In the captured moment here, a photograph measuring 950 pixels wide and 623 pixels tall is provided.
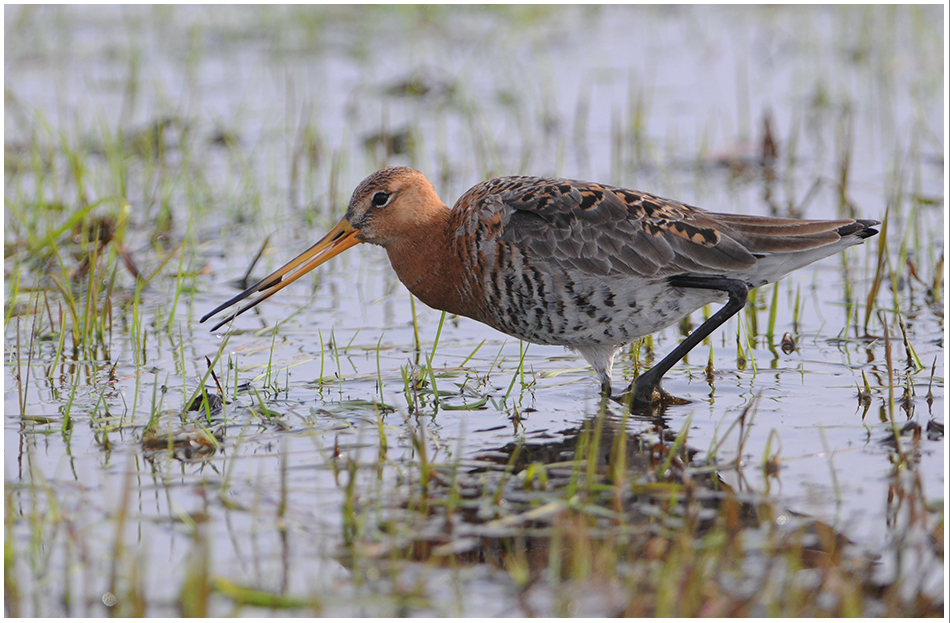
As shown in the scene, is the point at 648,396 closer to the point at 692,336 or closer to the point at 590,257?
the point at 692,336

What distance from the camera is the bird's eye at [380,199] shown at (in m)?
6.16

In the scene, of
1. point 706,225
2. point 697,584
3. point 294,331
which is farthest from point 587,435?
point 294,331

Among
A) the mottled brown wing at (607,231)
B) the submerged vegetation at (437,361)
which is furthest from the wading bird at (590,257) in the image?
the submerged vegetation at (437,361)

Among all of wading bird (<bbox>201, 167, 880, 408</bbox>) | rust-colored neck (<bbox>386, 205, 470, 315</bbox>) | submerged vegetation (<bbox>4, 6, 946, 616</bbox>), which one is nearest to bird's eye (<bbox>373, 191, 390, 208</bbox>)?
wading bird (<bbox>201, 167, 880, 408</bbox>)

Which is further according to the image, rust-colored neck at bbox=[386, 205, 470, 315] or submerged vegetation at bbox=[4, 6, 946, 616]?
rust-colored neck at bbox=[386, 205, 470, 315]

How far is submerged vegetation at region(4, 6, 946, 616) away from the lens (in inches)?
158

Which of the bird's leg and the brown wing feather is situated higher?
the brown wing feather

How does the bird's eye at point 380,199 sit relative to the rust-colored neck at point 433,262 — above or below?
above

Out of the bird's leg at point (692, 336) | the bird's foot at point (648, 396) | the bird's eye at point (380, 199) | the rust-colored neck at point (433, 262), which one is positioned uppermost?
the bird's eye at point (380, 199)

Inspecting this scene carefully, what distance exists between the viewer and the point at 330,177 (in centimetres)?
941

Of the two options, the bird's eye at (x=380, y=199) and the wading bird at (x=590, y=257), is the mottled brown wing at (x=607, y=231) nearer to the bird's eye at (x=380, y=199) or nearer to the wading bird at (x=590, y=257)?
the wading bird at (x=590, y=257)

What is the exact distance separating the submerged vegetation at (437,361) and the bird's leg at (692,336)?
0.18 meters

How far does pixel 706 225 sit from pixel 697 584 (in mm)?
2633

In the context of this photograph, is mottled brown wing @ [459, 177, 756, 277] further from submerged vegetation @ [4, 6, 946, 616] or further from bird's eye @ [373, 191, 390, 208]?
submerged vegetation @ [4, 6, 946, 616]
